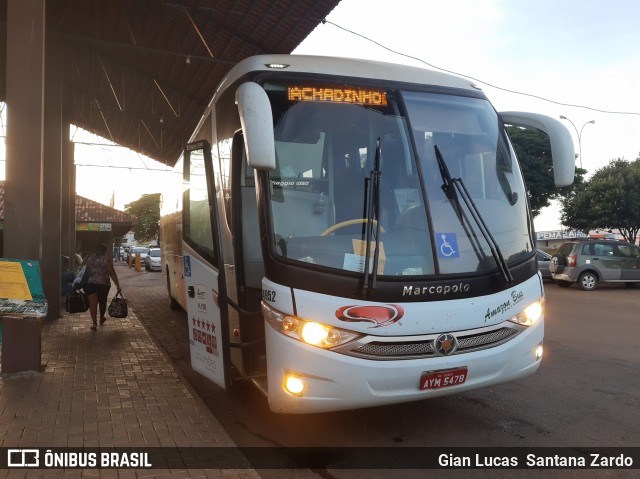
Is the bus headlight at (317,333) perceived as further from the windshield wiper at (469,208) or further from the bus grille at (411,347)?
the windshield wiper at (469,208)

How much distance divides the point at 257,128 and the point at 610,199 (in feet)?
90.8

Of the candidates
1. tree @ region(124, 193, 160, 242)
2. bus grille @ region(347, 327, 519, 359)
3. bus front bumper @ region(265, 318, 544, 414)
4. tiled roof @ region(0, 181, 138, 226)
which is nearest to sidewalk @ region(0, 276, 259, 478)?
bus front bumper @ region(265, 318, 544, 414)

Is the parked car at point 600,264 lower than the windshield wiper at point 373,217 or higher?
lower

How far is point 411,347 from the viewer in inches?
145

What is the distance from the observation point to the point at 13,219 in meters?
5.91

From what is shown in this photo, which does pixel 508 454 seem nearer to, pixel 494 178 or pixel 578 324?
pixel 494 178

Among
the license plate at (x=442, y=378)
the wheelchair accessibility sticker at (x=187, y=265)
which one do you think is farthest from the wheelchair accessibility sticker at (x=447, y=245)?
the wheelchair accessibility sticker at (x=187, y=265)

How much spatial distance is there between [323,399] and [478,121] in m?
2.74

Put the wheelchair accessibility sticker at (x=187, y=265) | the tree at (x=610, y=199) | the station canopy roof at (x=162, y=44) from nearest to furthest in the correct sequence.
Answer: the wheelchair accessibility sticker at (x=187, y=265), the station canopy roof at (x=162, y=44), the tree at (x=610, y=199)

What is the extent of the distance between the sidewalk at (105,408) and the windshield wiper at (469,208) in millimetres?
2338

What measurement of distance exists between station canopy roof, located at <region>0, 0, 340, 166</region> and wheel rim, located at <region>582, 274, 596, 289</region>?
1193cm

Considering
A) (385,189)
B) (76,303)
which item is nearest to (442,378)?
(385,189)

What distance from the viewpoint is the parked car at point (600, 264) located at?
685 inches

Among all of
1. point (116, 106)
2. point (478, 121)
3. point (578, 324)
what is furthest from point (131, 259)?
point (478, 121)
